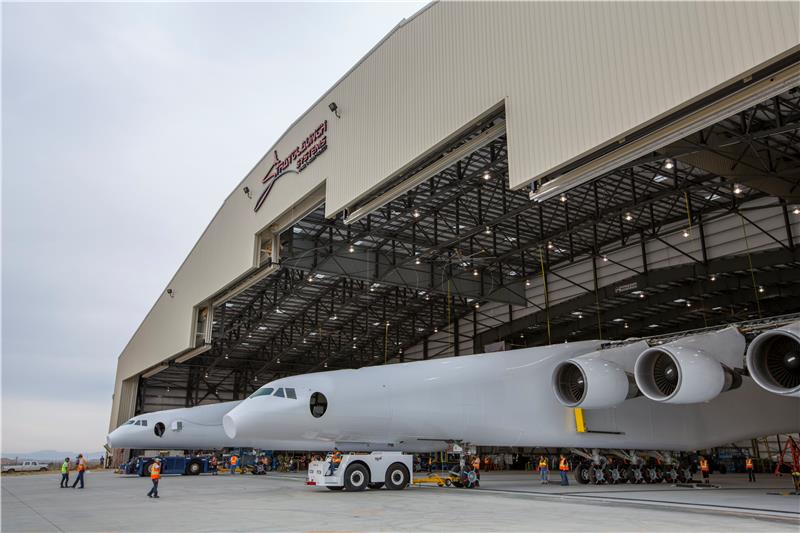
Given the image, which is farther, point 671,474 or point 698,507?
point 671,474

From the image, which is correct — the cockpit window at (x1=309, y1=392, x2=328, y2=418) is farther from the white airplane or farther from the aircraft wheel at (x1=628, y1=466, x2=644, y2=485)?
the aircraft wheel at (x1=628, y1=466, x2=644, y2=485)

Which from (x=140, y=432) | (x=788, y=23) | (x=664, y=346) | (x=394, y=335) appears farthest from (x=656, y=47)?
(x=394, y=335)

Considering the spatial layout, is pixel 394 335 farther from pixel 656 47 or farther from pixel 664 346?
pixel 656 47

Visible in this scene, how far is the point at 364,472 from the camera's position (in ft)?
53.5

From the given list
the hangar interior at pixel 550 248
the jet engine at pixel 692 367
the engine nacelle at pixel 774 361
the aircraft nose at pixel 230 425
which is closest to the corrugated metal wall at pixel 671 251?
the hangar interior at pixel 550 248

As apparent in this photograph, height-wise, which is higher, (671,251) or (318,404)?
(671,251)

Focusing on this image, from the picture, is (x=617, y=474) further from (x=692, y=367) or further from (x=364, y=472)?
(x=364, y=472)

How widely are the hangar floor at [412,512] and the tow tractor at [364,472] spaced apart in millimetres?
470

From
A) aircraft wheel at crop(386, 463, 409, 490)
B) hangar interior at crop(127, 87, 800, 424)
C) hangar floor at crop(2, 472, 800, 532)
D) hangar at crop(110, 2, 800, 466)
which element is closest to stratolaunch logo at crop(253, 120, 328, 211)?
hangar at crop(110, 2, 800, 466)

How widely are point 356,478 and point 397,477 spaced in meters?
1.40

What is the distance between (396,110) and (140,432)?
2393cm

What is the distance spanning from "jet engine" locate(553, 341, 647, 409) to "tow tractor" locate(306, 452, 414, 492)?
5.13 m

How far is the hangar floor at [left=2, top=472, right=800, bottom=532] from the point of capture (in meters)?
9.53

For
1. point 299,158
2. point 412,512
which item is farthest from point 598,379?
point 299,158
